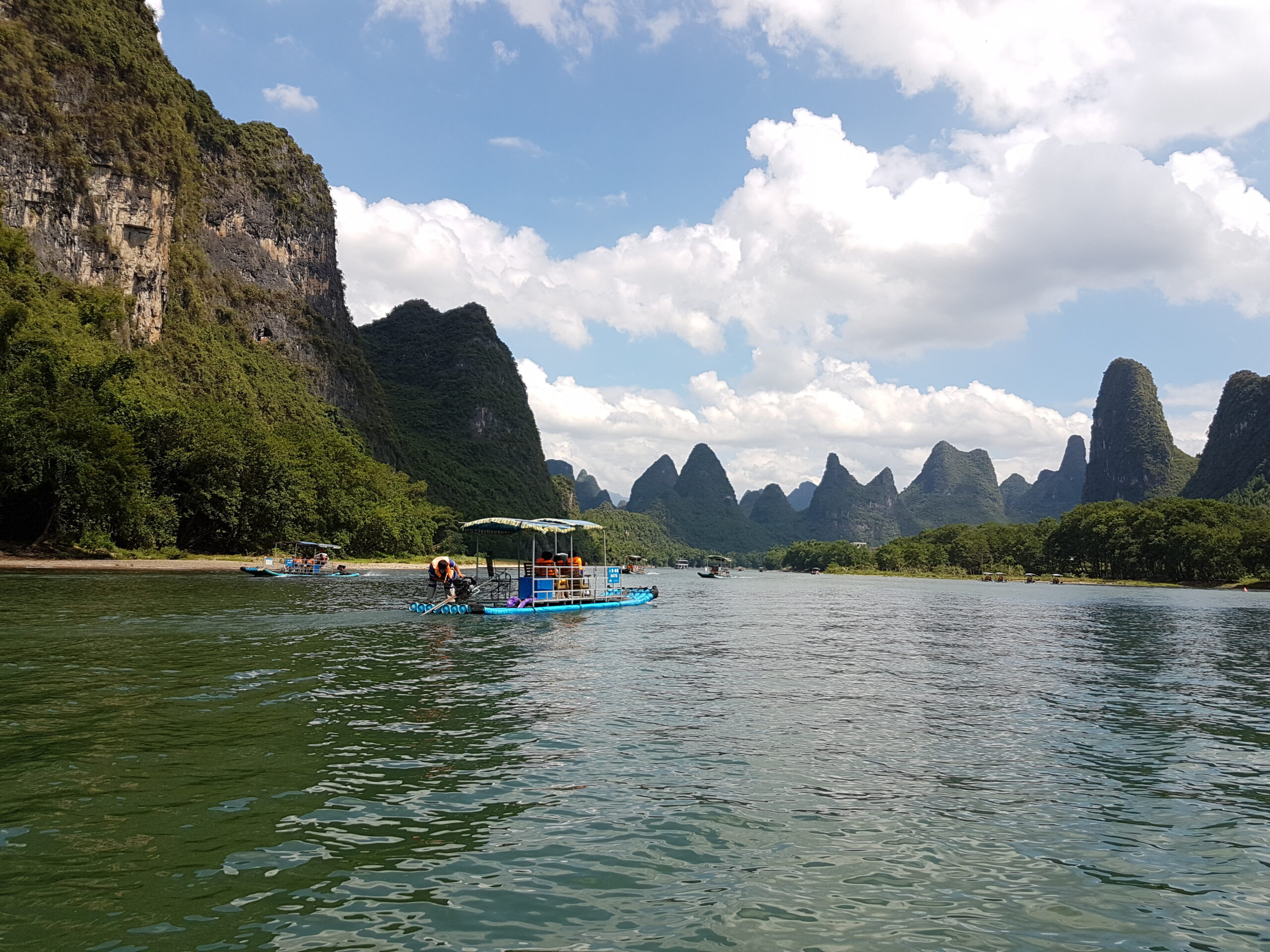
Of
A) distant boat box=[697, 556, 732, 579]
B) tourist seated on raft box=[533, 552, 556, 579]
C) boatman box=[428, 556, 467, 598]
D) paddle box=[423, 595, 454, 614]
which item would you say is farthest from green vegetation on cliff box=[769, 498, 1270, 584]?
paddle box=[423, 595, 454, 614]

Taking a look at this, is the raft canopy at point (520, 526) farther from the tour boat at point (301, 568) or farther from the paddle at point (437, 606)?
the tour boat at point (301, 568)

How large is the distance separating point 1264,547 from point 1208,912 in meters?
123

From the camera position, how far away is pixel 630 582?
381 feet

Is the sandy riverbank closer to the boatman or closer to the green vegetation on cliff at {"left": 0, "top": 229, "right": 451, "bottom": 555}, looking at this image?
the green vegetation on cliff at {"left": 0, "top": 229, "right": 451, "bottom": 555}

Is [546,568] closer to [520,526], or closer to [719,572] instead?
[520,526]

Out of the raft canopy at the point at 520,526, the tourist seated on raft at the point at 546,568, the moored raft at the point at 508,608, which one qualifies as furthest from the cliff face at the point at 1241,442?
the raft canopy at the point at 520,526

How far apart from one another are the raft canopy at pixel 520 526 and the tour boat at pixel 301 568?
116ft

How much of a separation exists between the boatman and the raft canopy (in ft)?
7.00

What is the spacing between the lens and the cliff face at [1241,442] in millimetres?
178875

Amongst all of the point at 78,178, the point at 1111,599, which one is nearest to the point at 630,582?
the point at 1111,599

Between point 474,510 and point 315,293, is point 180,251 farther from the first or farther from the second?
point 474,510

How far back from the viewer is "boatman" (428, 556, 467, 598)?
129ft

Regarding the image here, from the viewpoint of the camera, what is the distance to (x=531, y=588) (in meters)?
40.7

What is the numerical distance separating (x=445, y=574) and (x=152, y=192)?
356 feet
